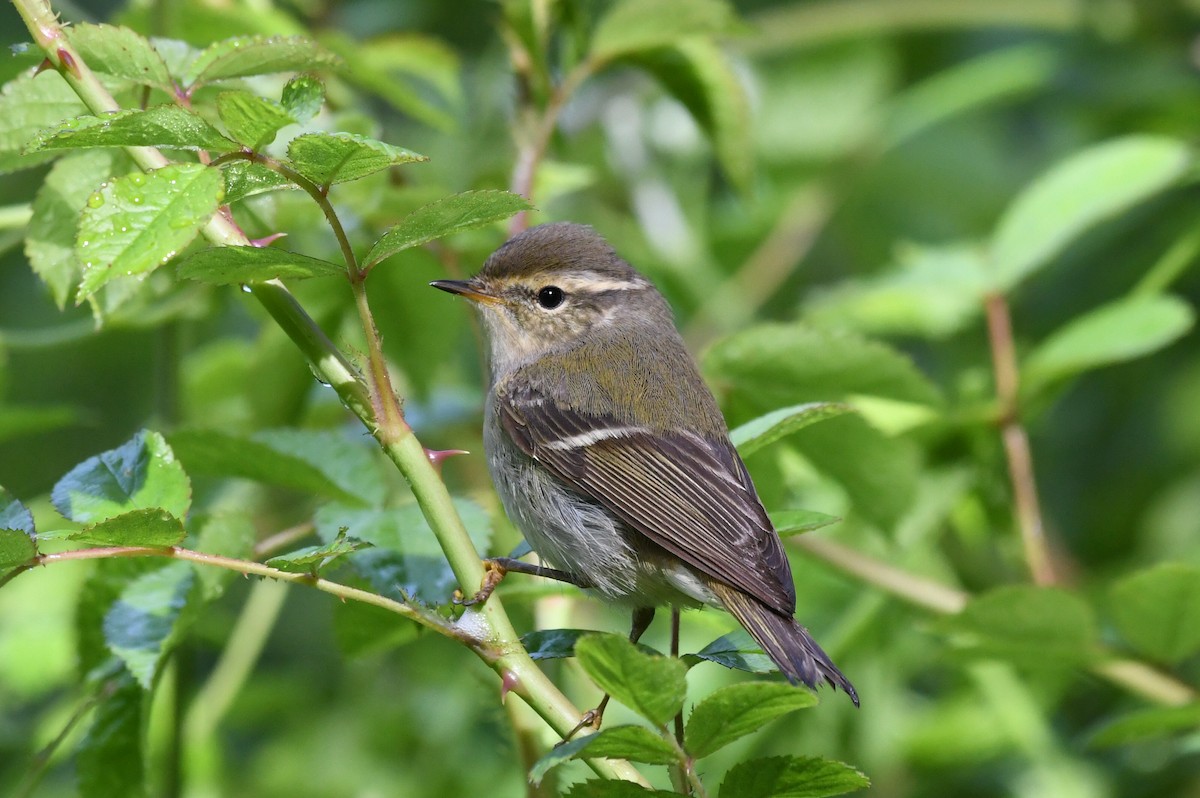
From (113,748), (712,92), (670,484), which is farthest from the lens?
(712,92)

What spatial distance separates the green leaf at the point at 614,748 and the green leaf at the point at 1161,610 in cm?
126

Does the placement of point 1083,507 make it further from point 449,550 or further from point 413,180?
point 449,550

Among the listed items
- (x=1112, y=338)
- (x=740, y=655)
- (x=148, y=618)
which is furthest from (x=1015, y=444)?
(x=148, y=618)

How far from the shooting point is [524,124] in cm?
315

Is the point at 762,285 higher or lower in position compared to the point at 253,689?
higher

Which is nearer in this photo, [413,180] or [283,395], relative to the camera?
[283,395]

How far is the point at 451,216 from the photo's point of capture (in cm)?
156

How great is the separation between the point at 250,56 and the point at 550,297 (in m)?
1.53

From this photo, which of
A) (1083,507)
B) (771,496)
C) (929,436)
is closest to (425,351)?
(771,496)

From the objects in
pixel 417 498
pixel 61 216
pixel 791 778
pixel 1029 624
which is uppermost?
pixel 61 216

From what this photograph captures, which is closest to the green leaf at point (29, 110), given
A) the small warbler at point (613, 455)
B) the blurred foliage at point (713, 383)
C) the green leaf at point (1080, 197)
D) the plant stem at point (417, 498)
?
the blurred foliage at point (713, 383)

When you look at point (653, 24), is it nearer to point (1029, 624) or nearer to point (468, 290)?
point (468, 290)

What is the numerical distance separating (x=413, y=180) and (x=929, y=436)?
1.43m

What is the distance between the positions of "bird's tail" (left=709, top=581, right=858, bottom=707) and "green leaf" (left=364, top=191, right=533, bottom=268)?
76 centimetres
